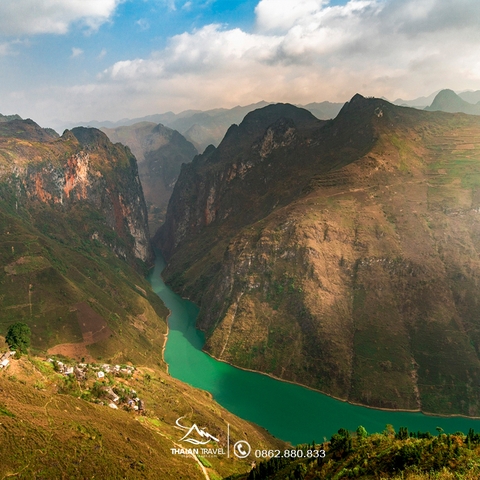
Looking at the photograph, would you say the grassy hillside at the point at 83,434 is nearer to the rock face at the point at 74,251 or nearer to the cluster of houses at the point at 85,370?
the cluster of houses at the point at 85,370

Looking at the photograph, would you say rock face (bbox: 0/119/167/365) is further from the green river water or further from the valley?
the green river water

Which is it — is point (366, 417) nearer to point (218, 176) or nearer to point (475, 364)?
point (475, 364)

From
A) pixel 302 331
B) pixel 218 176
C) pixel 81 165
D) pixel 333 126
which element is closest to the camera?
pixel 302 331

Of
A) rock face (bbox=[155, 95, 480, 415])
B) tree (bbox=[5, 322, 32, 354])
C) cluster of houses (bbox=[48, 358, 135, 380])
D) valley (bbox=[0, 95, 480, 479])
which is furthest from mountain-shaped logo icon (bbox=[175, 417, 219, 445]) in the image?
rock face (bbox=[155, 95, 480, 415])

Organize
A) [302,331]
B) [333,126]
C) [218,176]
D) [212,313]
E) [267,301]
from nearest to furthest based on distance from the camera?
1. [302,331]
2. [267,301]
3. [212,313]
4. [333,126]
5. [218,176]

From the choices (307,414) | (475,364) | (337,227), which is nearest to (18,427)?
(307,414)

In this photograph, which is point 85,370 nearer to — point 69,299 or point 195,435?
point 195,435
